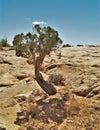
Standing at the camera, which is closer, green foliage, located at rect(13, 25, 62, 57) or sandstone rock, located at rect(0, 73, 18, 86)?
green foliage, located at rect(13, 25, 62, 57)

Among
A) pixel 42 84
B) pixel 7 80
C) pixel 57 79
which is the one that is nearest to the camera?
pixel 42 84

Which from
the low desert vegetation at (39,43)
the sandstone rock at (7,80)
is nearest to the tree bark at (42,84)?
the low desert vegetation at (39,43)

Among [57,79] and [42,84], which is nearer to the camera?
[42,84]

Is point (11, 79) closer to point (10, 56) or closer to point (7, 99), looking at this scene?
point (7, 99)

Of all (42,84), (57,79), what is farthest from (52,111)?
(57,79)

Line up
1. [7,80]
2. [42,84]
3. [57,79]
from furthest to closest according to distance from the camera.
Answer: [7,80]
[57,79]
[42,84]

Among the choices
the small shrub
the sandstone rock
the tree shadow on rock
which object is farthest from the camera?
the sandstone rock

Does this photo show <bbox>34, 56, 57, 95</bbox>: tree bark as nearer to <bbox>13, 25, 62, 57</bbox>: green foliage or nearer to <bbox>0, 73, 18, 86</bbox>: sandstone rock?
<bbox>13, 25, 62, 57</bbox>: green foliage

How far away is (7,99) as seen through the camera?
13.1m

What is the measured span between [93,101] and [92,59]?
21.8ft

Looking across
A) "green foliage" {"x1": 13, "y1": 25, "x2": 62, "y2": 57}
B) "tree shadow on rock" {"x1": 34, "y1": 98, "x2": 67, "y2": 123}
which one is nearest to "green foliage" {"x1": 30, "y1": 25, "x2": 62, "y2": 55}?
"green foliage" {"x1": 13, "y1": 25, "x2": 62, "y2": 57}

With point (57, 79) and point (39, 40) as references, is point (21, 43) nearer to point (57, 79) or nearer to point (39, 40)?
point (39, 40)

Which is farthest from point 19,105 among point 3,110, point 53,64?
point 53,64

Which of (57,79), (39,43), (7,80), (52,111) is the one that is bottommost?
(52,111)
